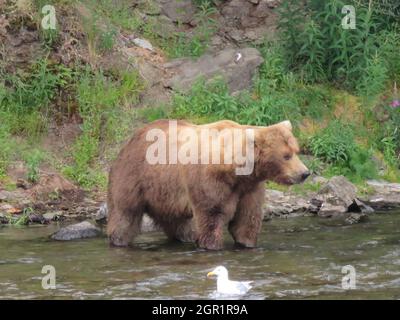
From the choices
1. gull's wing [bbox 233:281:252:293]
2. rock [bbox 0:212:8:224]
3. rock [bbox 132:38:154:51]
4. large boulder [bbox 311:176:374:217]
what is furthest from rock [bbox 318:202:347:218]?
rock [bbox 132:38:154:51]

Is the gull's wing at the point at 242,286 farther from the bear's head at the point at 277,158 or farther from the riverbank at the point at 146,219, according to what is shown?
the riverbank at the point at 146,219

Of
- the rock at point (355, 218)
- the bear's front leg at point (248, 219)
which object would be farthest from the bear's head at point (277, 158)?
the rock at point (355, 218)

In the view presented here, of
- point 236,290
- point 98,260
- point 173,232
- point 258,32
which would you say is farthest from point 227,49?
point 236,290

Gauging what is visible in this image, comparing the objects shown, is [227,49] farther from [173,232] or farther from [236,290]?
[236,290]

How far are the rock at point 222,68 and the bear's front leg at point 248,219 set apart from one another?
4.81 metres

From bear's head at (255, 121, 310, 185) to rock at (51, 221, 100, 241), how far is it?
7.88 feet

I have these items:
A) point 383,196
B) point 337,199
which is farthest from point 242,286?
point 383,196

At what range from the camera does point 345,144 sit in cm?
1466

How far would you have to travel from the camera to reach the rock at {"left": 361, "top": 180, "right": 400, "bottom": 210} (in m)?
13.5

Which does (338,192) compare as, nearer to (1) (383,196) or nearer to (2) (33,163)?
(1) (383,196)

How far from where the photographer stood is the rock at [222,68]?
15.6 meters

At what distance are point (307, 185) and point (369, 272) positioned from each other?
444 centimetres
